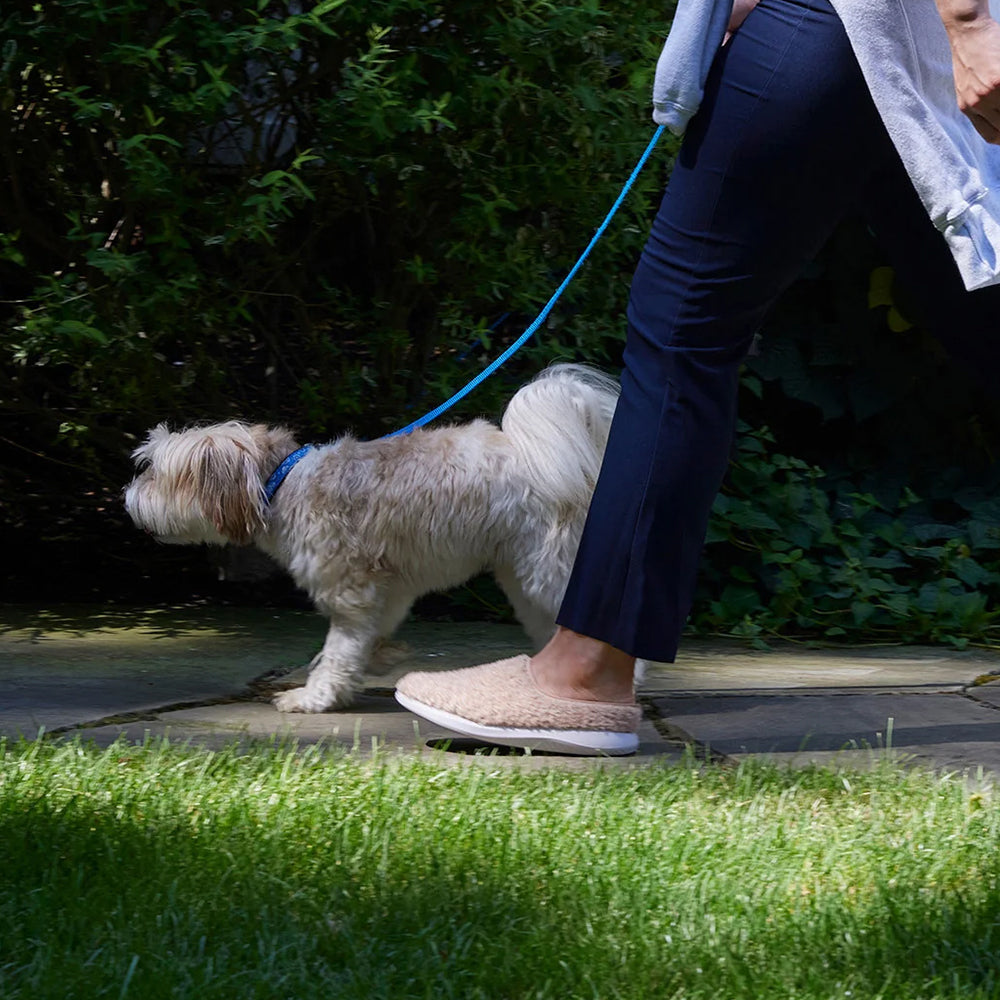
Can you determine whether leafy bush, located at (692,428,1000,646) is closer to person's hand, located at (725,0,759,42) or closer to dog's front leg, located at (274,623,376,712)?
dog's front leg, located at (274,623,376,712)

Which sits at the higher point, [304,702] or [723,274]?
[723,274]

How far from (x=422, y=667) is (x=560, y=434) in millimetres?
887

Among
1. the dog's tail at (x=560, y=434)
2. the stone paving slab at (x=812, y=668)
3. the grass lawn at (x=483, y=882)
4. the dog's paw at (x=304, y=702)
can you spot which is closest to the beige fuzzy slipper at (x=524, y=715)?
the grass lawn at (x=483, y=882)

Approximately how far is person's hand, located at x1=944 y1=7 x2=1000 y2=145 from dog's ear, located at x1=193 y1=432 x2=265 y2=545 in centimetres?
205

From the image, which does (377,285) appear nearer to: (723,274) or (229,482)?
(229,482)

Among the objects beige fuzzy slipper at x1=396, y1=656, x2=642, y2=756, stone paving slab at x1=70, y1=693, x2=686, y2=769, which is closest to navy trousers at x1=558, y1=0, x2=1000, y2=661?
beige fuzzy slipper at x1=396, y1=656, x2=642, y2=756

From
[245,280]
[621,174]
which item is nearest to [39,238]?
[245,280]

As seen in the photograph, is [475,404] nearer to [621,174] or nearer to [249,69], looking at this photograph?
[621,174]

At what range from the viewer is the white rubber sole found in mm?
2861

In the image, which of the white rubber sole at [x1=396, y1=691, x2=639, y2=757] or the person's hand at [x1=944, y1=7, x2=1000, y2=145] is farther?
the white rubber sole at [x1=396, y1=691, x2=639, y2=757]

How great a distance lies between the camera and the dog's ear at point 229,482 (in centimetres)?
375

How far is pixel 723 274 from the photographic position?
2668 mm

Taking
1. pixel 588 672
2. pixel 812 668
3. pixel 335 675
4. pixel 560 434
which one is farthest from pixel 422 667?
pixel 588 672

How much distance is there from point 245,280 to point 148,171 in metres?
0.69
